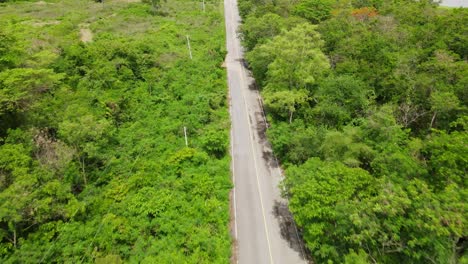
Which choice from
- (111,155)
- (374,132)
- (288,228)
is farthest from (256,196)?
(111,155)

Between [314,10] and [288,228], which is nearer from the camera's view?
[288,228]

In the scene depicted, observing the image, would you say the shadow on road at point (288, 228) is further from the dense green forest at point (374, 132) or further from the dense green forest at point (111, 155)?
the dense green forest at point (111, 155)

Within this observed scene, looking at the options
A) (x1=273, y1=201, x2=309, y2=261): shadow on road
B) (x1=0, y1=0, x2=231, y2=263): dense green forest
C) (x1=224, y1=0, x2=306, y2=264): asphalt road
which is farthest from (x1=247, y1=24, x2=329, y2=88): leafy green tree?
(x1=273, y1=201, x2=309, y2=261): shadow on road

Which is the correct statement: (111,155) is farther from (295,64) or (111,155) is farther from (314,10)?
(314,10)

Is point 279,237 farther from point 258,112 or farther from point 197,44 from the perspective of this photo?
point 197,44

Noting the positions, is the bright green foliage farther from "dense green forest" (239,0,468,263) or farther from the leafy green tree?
the leafy green tree

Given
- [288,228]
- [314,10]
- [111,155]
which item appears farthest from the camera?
[314,10]
